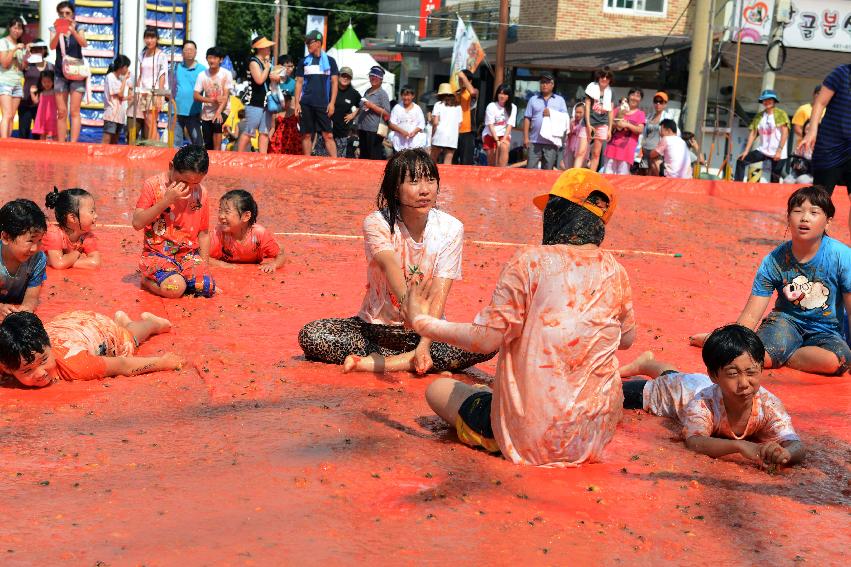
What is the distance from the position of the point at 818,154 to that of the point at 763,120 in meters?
10.4

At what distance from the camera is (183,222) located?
25.5 ft

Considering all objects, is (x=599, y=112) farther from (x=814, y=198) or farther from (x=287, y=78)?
(x=814, y=198)

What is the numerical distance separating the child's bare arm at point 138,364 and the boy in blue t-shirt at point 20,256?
87cm

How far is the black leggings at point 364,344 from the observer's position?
19.9 feet

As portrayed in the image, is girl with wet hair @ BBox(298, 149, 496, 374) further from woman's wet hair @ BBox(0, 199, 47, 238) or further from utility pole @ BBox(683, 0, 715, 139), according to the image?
utility pole @ BBox(683, 0, 715, 139)

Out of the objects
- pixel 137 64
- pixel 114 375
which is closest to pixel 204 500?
pixel 114 375

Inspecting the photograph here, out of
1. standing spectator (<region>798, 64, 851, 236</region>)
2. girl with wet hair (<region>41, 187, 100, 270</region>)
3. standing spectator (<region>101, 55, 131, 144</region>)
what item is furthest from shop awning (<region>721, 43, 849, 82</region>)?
girl with wet hair (<region>41, 187, 100, 270</region>)

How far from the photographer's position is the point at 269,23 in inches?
2068

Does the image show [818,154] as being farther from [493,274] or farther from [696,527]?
[696,527]

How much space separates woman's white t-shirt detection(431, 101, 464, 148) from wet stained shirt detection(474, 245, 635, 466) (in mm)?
14512

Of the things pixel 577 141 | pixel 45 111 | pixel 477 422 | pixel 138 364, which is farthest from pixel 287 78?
pixel 477 422

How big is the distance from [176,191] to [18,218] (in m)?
1.22

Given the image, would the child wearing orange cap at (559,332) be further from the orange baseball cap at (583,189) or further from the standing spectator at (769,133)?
the standing spectator at (769,133)

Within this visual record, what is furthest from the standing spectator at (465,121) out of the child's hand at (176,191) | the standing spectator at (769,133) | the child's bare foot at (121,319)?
the child's bare foot at (121,319)
